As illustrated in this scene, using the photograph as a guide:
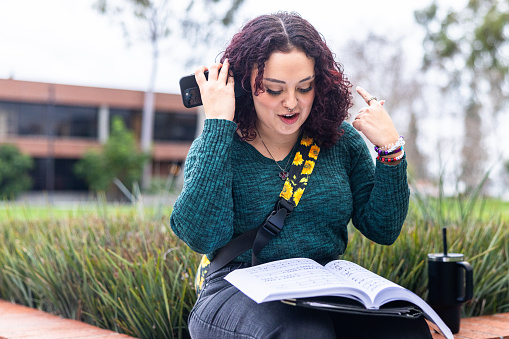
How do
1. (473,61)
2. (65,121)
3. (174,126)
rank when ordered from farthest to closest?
(174,126) → (65,121) → (473,61)

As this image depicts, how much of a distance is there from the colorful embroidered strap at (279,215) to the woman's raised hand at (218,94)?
0.27m

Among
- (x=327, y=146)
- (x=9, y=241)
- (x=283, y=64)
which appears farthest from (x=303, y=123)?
(x=9, y=241)

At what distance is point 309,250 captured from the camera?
1802mm

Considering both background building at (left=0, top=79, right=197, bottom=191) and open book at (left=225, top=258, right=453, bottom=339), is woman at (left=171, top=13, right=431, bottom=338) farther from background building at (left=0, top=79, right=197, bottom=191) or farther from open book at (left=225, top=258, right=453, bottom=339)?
background building at (left=0, top=79, right=197, bottom=191)

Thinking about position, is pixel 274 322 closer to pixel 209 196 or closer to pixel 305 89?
pixel 209 196

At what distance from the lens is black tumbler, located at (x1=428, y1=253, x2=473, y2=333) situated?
2246mm

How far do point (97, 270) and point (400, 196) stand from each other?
1.49 metres

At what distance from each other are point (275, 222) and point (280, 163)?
240 mm

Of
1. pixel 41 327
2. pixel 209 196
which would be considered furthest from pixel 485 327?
pixel 41 327

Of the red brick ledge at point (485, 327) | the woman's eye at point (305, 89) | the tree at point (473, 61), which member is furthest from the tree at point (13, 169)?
the woman's eye at point (305, 89)

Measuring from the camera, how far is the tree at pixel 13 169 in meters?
27.9

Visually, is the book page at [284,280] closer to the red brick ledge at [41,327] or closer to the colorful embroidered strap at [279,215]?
the colorful embroidered strap at [279,215]

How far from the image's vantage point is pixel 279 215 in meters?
1.72

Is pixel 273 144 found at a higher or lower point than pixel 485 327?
higher
